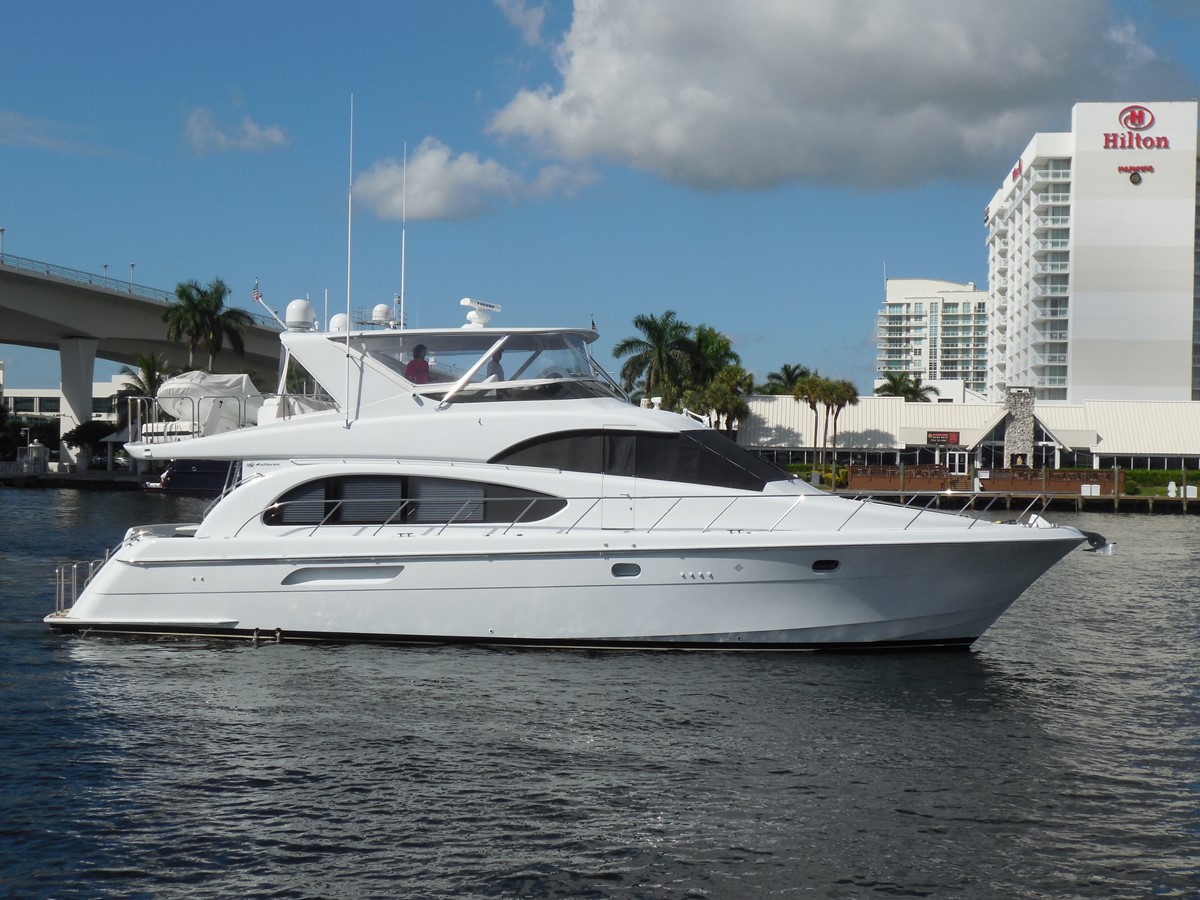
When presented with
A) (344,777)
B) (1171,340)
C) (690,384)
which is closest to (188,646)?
(344,777)

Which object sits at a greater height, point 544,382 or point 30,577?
point 544,382

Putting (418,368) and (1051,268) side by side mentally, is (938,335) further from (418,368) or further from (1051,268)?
(418,368)

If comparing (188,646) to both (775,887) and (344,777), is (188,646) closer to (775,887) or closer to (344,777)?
(344,777)

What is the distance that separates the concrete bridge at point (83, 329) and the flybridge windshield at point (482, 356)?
45728 millimetres

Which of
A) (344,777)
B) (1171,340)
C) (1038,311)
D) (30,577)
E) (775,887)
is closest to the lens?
(775,887)

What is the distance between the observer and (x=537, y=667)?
13.2 meters

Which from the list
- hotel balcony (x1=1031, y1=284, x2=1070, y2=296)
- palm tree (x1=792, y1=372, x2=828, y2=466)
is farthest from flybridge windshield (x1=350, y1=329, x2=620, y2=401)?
hotel balcony (x1=1031, y1=284, x2=1070, y2=296)

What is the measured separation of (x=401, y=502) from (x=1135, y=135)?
81338 mm

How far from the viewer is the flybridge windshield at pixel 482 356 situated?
14883 mm

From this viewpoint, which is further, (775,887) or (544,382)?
(544,382)

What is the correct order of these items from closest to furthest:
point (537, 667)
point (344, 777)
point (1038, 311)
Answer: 1. point (344, 777)
2. point (537, 667)
3. point (1038, 311)

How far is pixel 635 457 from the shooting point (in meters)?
14.1

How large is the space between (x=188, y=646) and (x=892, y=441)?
53.9 meters

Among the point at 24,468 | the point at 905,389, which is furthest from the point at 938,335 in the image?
the point at 24,468
